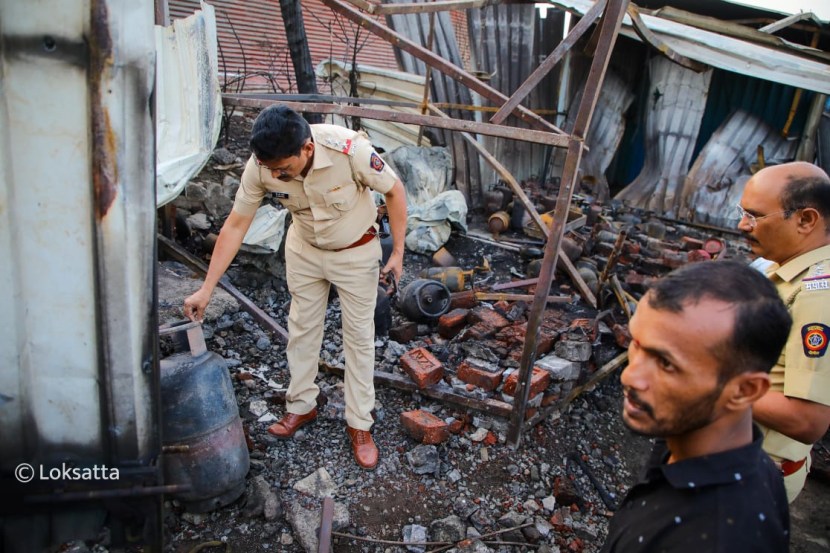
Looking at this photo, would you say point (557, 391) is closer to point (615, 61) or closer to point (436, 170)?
point (436, 170)

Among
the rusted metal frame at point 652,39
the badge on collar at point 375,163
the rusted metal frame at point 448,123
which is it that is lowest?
the badge on collar at point 375,163

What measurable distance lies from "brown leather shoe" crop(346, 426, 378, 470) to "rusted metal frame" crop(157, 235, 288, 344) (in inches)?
50.7

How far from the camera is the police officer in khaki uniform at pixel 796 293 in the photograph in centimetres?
160

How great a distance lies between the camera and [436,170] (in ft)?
25.1

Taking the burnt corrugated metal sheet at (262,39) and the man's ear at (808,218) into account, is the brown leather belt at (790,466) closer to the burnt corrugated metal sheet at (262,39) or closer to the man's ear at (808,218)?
the man's ear at (808,218)

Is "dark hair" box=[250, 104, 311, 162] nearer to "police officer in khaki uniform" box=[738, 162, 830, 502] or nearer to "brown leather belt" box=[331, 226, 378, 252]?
"brown leather belt" box=[331, 226, 378, 252]


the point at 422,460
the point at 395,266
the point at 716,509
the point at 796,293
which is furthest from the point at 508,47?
Result: the point at 716,509

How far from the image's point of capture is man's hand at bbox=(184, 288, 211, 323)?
8.65 feet

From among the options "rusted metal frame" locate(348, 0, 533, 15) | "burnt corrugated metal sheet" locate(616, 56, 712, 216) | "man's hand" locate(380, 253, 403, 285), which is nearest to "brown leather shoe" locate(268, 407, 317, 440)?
"man's hand" locate(380, 253, 403, 285)

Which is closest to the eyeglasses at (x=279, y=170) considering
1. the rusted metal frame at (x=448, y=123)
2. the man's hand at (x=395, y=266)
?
the rusted metal frame at (x=448, y=123)

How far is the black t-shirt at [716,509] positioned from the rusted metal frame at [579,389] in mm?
2376

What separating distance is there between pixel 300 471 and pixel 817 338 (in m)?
2.64

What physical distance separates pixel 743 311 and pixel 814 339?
82cm

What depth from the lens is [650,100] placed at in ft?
31.6
